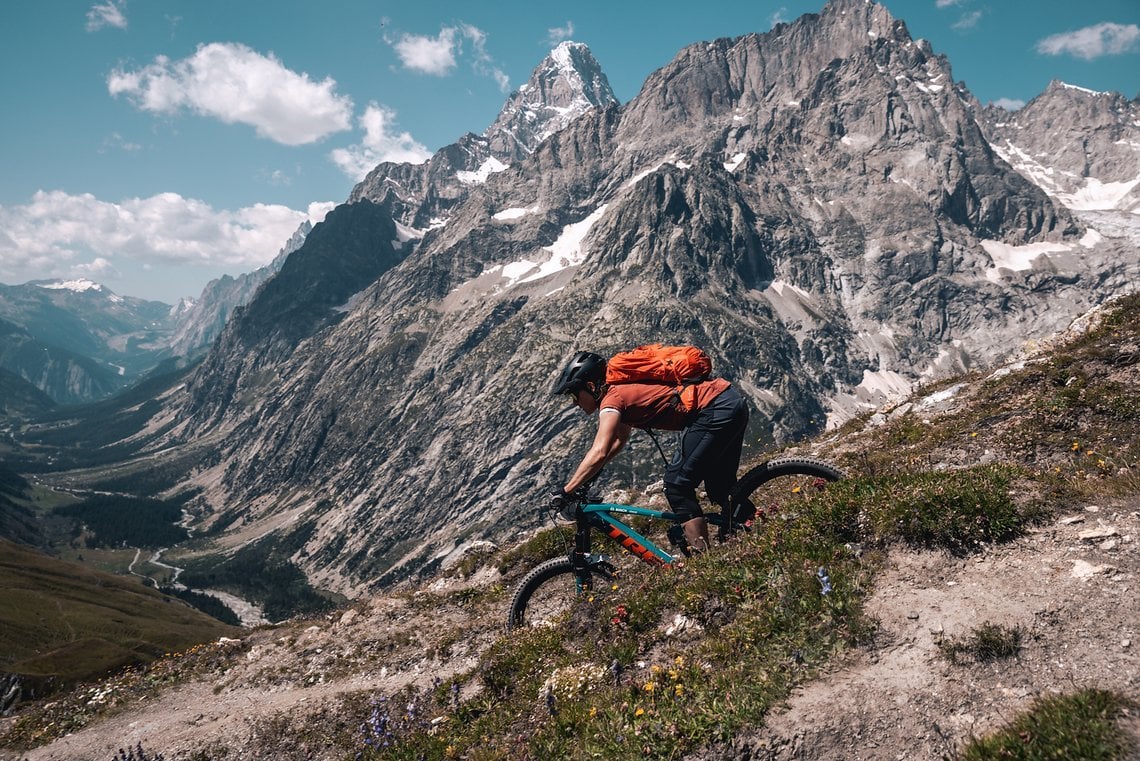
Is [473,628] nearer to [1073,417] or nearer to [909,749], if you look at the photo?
[909,749]

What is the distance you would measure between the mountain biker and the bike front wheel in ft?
5.11

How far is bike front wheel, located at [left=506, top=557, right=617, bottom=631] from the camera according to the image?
1012 cm

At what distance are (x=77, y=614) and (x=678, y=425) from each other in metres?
161

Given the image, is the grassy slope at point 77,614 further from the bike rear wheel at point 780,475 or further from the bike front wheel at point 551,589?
the bike rear wheel at point 780,475

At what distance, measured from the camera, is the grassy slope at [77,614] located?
98875 millimetres

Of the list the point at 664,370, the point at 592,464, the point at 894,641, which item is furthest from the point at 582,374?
the point at 894,641

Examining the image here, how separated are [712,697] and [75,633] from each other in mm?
149363

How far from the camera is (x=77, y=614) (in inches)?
4717

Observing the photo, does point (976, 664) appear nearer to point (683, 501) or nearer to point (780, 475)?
point (683, 501)

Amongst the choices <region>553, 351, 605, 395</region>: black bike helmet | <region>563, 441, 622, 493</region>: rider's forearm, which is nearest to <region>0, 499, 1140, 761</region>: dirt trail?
<region>563, 441, 622, 493</region>: rider's forearm

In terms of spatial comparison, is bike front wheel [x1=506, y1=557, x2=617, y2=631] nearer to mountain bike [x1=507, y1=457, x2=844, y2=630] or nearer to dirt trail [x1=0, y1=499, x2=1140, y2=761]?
mountain bike [x1=507, y1=457, x2=844, y2=630]

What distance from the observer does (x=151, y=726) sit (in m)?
14.1

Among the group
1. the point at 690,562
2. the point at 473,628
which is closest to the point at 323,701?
the point at 473,628

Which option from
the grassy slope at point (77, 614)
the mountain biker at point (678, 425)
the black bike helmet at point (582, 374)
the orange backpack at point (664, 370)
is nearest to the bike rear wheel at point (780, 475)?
the mountain biker at point (678, 425)
